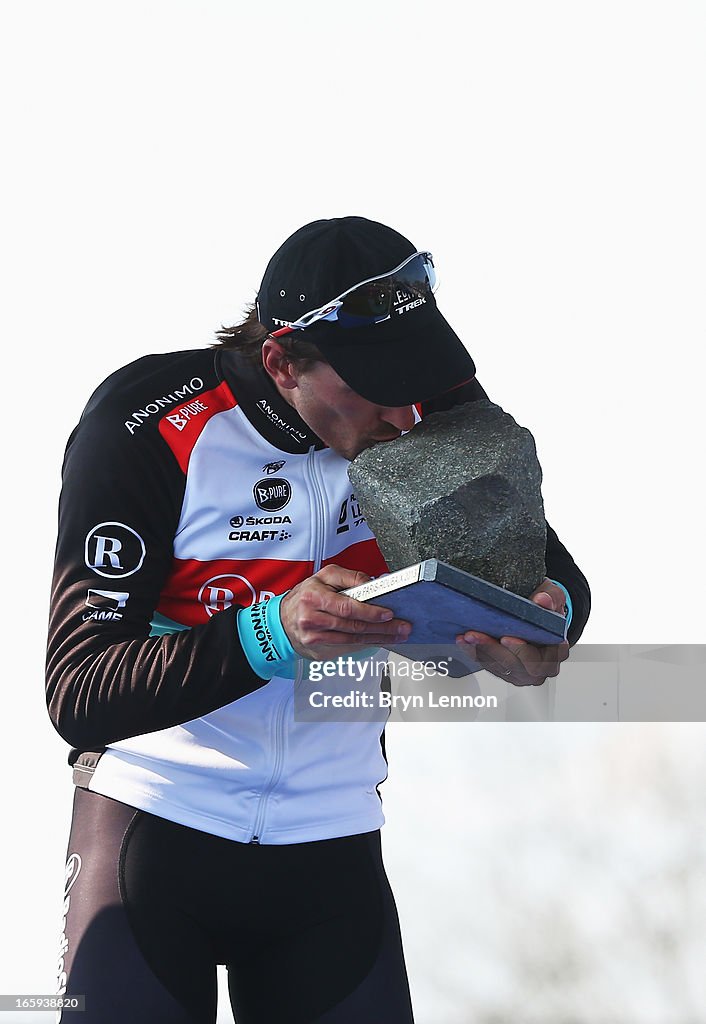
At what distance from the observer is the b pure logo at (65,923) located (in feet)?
4.38

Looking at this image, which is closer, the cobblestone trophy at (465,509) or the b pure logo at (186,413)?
the cobblestone trophy at (465,509)

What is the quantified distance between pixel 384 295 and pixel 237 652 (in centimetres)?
43

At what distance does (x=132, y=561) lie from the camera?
129 cm

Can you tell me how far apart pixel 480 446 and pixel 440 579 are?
28 centimetres

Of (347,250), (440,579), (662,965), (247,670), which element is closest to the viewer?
(440,579)

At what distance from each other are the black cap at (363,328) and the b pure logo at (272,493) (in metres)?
0.19

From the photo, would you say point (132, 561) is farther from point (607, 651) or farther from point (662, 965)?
point (662, 965)

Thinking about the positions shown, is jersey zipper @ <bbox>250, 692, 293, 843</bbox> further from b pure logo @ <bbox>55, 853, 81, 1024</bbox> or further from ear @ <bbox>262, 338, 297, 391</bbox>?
ear @ <bbox>262, 338, 297, 391</bbox>

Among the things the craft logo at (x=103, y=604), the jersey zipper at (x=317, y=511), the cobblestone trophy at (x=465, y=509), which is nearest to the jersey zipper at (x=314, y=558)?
the jersey zipper at (x=317, y=511)

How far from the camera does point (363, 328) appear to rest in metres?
1.30

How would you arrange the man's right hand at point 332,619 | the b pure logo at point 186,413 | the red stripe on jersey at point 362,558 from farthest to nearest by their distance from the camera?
the red stripe on jersey at point 362,558 < the b pure logo at point 186,413 < the man's right hand at point 332,619

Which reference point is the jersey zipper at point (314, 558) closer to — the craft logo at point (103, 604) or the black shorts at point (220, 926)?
the black shorts at point (220, 926)

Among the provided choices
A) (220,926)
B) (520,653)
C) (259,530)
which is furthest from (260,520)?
(220,926)

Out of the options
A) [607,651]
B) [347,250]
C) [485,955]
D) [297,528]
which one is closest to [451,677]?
[297,528]
